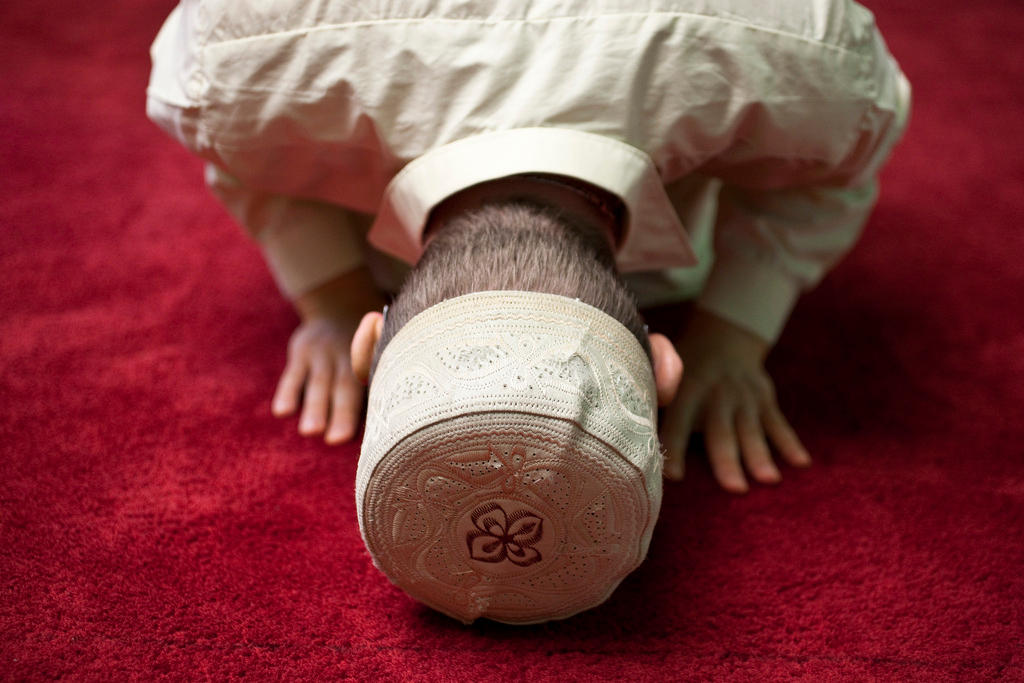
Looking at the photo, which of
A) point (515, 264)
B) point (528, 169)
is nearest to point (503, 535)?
point (515, 264)

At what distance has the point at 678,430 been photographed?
0.98 m

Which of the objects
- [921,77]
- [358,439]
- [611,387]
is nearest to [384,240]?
[358,439]

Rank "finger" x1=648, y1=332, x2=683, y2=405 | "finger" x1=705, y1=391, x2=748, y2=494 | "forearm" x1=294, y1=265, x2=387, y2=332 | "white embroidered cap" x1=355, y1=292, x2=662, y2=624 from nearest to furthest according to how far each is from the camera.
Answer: "white embroidered cap" x1=355, y1=292, x2=662, y2=624
"finger" x1=648, y1=332, x2=683, y2=405
"finger" x1=705, y1=391, x2=748, y2=494
"forearm" x1=294, y1=265, x2=387, y2=332

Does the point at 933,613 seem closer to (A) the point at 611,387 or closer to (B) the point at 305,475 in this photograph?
(A) the point at 611,387

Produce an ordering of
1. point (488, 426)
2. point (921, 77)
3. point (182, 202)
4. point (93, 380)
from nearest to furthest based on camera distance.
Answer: point (488, 426)
point (93, 380)
point (182, 202)
point (921, 77)

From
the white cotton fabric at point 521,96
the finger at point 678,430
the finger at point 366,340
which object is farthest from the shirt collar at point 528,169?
the finger at point 678,430

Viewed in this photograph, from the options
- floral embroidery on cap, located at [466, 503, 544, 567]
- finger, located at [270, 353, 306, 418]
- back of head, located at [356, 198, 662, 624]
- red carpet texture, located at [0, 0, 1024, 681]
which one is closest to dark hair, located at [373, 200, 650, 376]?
back of head, located at [356, 198, 662, 624]

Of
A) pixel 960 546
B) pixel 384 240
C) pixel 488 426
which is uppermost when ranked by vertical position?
pixel 488 426

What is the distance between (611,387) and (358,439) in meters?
0.45

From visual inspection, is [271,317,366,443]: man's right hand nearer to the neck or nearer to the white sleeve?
the neck

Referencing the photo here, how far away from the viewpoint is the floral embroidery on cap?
0.60 metres

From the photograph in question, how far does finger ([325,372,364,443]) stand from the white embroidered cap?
0.33 meters

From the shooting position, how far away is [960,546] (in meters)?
0.86

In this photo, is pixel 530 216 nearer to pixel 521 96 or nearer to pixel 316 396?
pixel 521 96
